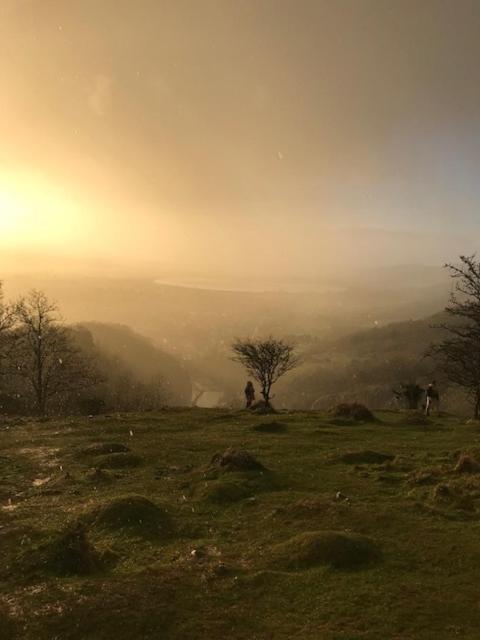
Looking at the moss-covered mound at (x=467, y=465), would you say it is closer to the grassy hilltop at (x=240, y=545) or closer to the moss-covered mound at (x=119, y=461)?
the grassy hilltop at (x=240, y=545)

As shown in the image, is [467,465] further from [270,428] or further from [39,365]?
[39,365]

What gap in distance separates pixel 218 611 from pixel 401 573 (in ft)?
13.5

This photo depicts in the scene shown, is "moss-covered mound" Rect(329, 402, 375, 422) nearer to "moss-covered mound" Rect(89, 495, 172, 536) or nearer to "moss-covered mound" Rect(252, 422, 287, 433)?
"moss-covered mound" Rect(252, 422, 287, 433)

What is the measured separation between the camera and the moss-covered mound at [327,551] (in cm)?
1146

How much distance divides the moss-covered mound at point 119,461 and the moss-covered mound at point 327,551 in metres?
11.4

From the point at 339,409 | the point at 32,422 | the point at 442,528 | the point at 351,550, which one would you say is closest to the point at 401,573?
the point at 351,550

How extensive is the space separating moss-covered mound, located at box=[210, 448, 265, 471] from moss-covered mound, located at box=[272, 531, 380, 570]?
23.2ft

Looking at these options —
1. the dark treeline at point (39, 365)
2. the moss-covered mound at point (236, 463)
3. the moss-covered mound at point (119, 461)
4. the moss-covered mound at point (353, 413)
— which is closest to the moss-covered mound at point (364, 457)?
the moss-covered mound at point (236, 463)

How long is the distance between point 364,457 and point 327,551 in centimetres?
1060

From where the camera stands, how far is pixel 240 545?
12867 mm

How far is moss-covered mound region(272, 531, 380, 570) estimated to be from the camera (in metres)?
11.5

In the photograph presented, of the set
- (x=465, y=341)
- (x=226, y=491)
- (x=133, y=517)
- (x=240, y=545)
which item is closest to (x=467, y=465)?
(x=226, y=491)

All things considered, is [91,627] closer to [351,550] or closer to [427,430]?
[351,550]

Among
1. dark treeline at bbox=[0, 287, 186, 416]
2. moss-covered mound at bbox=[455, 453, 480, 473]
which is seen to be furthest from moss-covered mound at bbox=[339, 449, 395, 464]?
dark treeline at bbox=[0, 287, 186, 416]
